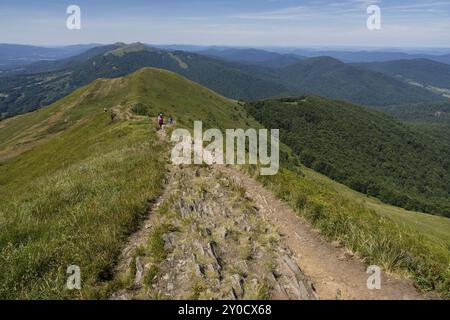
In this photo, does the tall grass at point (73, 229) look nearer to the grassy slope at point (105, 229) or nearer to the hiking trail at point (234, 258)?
the grassy slope at point (105, 229)

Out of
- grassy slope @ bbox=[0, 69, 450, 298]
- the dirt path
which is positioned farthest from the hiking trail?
grassy slope @ bbox=[0, 69, 450, 298]

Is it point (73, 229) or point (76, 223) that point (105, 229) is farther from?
point (76, 223)

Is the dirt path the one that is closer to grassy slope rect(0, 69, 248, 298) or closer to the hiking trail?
the hiking trail

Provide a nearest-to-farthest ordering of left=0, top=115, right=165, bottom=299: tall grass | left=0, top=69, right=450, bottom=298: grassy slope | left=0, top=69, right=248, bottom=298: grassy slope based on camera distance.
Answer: left=0, top=115, right=165, bottom=299: tall grass
left=0, top=69, right=248, bottom=298: grassy slope
left=0, top=69, right=450, bottom=298: grassy slope

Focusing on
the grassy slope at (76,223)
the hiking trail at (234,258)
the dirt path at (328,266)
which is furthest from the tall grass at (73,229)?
the dirt path at (328,266)

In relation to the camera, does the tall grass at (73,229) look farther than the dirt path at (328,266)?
No

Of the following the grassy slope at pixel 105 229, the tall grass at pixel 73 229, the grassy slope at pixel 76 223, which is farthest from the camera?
the grassy slope at pixel 105 229

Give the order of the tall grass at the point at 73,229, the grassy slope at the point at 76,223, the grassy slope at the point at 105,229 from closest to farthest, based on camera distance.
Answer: the tall grass at the point at 73,229, the grassy slope at the point at 76,223, the grassy slope at the point at 105,229

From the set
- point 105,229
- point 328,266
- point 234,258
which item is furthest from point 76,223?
point 328,266
